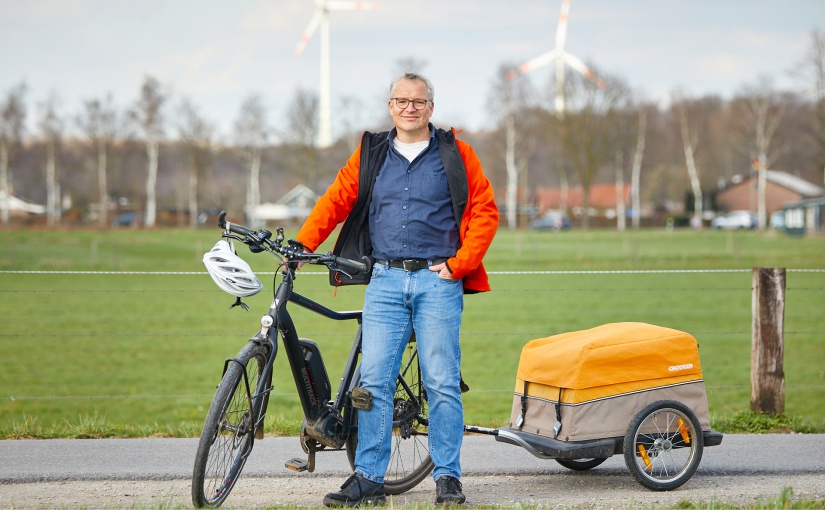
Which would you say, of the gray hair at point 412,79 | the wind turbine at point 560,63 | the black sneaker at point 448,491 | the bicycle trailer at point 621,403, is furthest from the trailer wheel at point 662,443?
the wind turbine at point 560,63

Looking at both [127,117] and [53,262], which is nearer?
[53,262]

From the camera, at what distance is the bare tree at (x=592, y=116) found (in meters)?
75.9

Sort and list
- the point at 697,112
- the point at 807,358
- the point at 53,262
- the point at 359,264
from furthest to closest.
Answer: the point at 697,112 → the point at 53,262 → the point at 807,358 → the point at 359,264

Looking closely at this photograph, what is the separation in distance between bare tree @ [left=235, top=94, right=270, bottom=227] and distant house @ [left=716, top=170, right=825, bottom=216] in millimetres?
44252

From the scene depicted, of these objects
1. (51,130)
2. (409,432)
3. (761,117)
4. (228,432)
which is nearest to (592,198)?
(761,117)

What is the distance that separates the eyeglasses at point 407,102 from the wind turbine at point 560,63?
69548 mm

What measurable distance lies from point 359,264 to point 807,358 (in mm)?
12604

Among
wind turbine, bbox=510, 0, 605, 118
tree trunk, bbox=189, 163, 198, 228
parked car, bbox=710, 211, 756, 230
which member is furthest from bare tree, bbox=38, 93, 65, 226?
parked car, bbox=710, 211, 756, 230

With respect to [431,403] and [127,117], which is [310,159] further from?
[431,403]

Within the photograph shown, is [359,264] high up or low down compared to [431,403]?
up

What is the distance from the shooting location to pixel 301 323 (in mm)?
18984

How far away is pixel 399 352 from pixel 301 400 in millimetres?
527

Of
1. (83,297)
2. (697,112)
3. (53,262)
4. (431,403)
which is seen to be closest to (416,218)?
(431,403)

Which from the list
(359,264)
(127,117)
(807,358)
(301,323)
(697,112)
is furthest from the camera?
(697,112)
